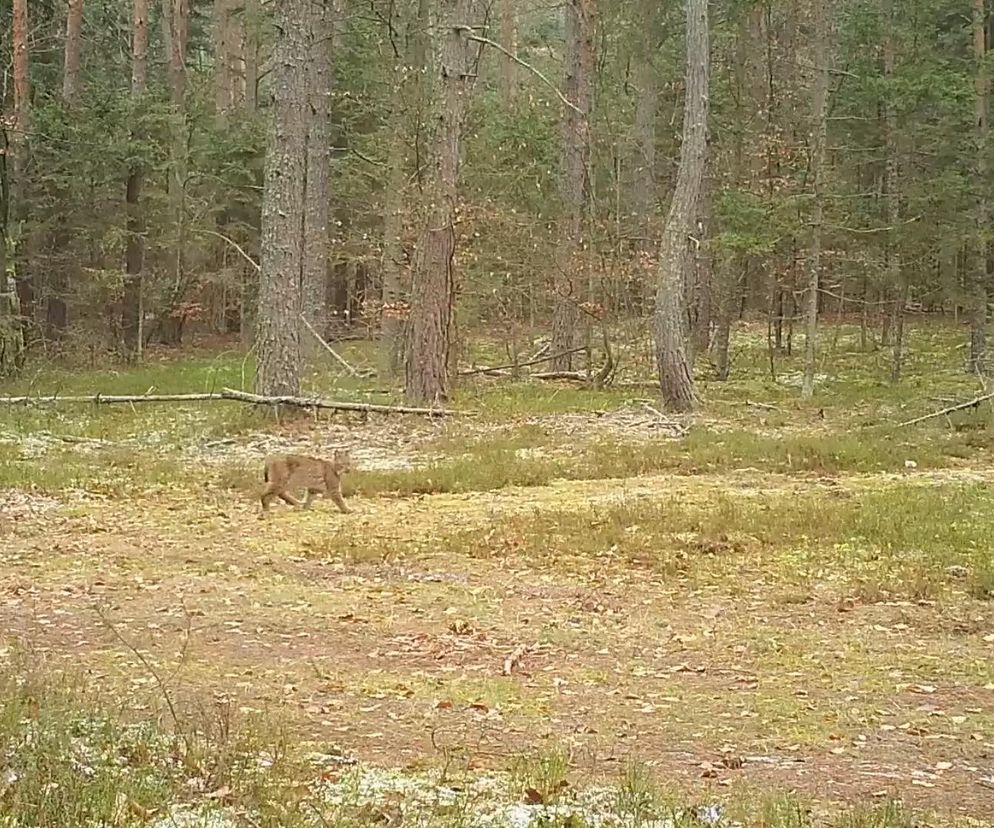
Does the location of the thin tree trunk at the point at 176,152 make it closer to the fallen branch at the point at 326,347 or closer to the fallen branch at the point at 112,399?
the fallen branch at the point at 326,347

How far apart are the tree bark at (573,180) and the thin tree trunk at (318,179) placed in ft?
16.1

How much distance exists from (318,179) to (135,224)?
3990 millimetres

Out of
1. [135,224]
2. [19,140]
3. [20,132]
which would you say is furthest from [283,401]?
[135,224]

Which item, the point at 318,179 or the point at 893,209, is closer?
the point at 893,209

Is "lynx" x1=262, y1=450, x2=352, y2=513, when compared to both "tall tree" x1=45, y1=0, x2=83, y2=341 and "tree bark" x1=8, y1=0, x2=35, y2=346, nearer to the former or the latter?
"tree bark" x1=8, y1=0, x2=35, y2=346

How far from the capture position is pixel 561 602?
28.3 feet

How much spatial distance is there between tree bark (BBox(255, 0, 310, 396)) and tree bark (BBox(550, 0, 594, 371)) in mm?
6842

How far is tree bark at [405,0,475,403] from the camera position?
18734 mm

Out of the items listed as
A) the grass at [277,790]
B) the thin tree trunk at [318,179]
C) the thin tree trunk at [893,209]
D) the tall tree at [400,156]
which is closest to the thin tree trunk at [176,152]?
the thin tree trunk at [318,179]

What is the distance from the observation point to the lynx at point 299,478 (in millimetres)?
11961

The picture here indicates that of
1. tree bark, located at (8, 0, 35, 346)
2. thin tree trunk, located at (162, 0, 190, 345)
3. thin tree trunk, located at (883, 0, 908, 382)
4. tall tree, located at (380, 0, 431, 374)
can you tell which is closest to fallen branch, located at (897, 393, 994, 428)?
thin tree trunk, located at (883, 0, 908, 382)

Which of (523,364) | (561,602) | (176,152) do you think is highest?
(176,152)

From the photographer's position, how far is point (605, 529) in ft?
35.0

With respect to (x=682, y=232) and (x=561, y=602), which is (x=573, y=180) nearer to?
(x=682, y=232)
